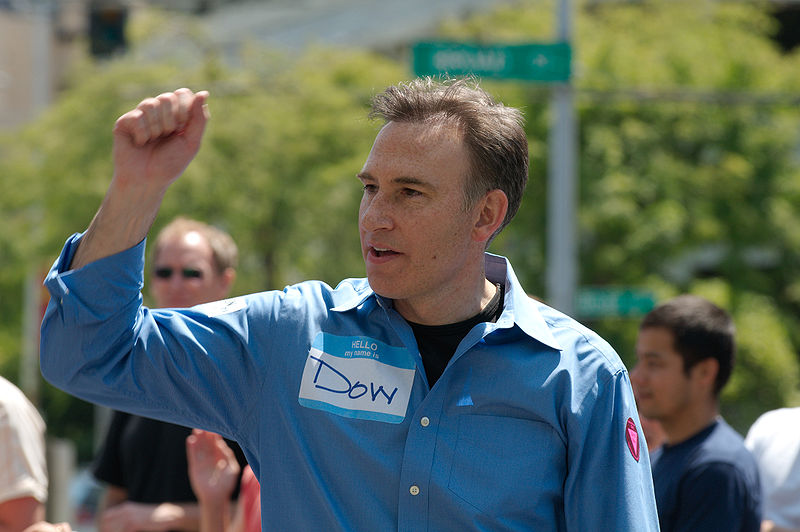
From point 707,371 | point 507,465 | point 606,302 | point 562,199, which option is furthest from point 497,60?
point 507,465

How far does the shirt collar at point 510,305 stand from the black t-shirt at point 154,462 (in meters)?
1.90

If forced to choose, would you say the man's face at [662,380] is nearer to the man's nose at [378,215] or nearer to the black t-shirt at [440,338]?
the black t-shirt at [440,338]

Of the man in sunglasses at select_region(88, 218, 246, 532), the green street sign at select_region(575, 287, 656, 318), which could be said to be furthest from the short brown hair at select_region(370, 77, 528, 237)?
the green street sign at select_region(575, 287, 656, 318)

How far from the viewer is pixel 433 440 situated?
8.70 feet

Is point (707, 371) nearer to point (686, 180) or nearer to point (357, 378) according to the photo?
point (357, 378)

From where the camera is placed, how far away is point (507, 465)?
2.62m

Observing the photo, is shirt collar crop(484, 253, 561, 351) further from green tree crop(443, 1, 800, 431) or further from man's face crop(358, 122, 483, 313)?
green tree crop(443, 1, 800, 431)

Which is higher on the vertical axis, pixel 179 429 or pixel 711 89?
pixel 711 89

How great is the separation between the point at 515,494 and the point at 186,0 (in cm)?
2492

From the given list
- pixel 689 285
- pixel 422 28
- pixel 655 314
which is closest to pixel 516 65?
pixel 655 314

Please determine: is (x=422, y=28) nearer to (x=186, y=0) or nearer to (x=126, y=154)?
(x=186, y=0)

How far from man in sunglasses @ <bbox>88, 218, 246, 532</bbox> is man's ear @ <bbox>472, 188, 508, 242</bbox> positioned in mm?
1987

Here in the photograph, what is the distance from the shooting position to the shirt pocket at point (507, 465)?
261cm

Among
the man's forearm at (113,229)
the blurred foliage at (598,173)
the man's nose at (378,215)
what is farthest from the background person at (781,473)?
the blurred foliage at (598,173)
